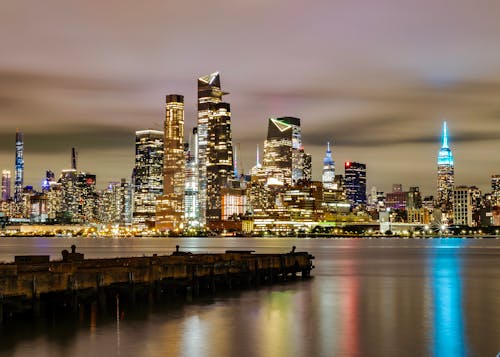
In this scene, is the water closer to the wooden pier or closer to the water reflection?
the water reflection

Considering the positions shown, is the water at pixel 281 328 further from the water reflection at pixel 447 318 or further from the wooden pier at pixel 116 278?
the wooden pier at pixel 116 278

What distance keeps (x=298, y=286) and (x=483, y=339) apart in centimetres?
2530

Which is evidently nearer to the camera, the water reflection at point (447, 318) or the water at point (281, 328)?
the water at point (281, 328)

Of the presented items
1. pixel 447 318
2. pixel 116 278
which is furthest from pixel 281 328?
pixel 447 318

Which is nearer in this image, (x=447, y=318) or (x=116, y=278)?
(x=116, y=278)

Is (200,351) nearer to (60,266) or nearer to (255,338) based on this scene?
(255,338)

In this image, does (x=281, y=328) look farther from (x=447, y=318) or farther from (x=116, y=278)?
(x=447, y=318)

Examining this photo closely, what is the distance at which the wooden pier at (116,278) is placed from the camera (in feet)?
108

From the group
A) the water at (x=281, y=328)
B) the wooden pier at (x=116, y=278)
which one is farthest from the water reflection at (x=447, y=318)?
the wooden pier at (x=116, y=278)

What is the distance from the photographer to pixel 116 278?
127ft

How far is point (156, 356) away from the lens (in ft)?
87.8

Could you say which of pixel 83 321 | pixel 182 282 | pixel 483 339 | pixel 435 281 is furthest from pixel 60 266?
pixel 435 281

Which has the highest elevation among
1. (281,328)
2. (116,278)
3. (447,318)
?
(116,278)

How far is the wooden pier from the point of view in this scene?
3278 cm
